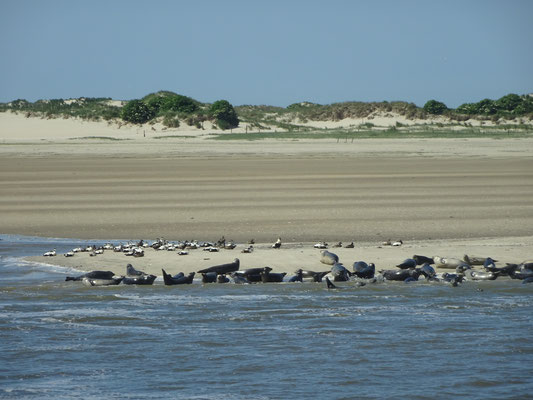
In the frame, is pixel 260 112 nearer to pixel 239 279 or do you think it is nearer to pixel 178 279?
pixel 239 279

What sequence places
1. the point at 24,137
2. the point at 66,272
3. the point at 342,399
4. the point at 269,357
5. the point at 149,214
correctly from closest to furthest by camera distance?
1. the point at 342,399
2. the point at 269,357
3. the point at 66,272
4. the point at 149,214
5. the point at 24,137

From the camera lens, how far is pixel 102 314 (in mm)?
9750

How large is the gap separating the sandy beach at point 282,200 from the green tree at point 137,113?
66.0 ft

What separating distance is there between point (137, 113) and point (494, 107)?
94.9 ft

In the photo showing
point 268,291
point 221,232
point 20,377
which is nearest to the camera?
point 20,377

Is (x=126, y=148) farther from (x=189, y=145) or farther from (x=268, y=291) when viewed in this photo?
(x=268, y=291)

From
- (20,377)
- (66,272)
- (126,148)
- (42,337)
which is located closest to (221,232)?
(66,272)

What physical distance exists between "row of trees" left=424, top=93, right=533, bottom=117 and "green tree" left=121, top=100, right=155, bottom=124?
21.2 meters

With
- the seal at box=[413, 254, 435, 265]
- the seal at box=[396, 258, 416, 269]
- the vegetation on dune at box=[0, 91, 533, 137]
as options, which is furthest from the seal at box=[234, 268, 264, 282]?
the vegetation on dune at box=[0, 91, 533, 137]

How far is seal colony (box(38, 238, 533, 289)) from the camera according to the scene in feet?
37.5

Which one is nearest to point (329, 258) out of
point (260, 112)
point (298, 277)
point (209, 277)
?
point (298, 277)

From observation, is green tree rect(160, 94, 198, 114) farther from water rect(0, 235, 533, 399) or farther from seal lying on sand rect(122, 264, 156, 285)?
water rect(0, 235, 533, 399)

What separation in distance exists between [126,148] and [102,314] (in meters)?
32.6

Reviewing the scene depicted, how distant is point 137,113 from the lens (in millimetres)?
58719
